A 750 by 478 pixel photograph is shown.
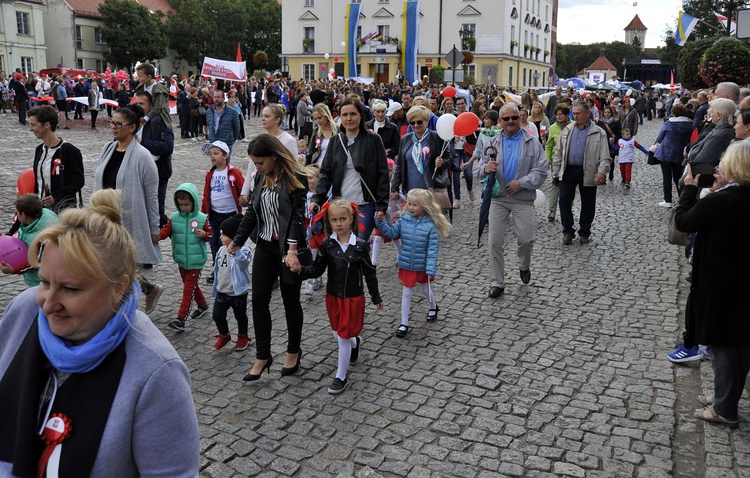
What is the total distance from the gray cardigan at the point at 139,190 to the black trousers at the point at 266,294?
180 centimetres

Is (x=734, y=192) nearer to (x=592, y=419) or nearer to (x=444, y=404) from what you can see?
(x=592, y=419)

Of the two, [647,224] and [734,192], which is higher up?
[734,192]

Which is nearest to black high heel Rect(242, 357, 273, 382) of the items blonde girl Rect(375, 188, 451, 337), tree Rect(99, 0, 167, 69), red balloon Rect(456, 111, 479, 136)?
blonde girl Rect(375, 188, 451, 337)

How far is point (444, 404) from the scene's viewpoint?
4883mm

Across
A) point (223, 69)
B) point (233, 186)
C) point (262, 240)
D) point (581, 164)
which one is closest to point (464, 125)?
point (581, 164)

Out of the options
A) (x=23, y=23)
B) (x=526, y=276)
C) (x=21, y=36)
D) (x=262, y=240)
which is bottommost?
(x=526, y=276)

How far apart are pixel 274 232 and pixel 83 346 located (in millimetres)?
3298

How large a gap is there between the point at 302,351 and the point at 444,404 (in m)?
1.50

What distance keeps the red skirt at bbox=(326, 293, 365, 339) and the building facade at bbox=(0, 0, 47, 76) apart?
55.9m

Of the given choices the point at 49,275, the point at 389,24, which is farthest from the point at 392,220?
the point at 389,24

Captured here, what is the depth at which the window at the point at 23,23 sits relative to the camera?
53938 mm

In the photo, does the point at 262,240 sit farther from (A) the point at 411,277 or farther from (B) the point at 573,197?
(B) the point at 573,197

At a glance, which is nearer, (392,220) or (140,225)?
(140,225)

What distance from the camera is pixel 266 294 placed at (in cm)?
514
